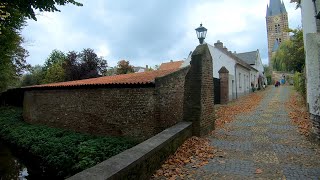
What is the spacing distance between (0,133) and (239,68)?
23.6 meters

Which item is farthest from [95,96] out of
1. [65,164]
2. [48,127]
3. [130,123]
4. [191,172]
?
[191,172]

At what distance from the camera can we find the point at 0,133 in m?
17.1

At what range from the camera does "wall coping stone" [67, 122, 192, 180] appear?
3979mm

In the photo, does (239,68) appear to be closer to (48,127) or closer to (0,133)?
(48,127)

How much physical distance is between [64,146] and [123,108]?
115 inches

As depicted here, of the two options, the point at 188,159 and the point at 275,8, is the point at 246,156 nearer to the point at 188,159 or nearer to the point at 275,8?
the point at 188,159

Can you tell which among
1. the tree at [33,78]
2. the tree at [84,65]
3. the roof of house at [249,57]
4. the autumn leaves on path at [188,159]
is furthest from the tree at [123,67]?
the autumn leaves on path at [188,159]

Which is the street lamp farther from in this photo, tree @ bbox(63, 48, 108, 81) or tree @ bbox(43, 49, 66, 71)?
tree @ bbox(43, 49, 66, 71)

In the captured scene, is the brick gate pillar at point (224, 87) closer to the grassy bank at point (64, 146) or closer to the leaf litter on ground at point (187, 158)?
the grassy bank at point (64, 146)

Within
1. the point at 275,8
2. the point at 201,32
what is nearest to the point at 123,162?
the point at 201,32

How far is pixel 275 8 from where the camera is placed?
95938 mm

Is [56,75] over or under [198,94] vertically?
over

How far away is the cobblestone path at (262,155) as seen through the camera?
5.35 m

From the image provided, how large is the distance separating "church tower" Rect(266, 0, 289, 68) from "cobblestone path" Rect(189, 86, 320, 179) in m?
93.3
